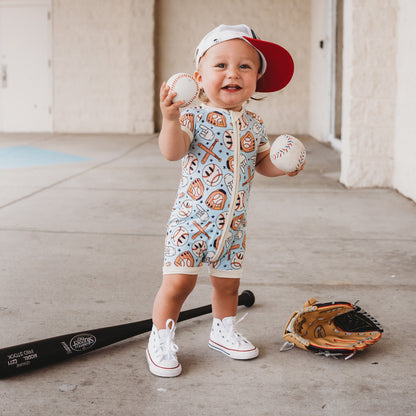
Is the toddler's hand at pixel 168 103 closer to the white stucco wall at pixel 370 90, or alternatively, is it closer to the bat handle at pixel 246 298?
the bat handle at pixel 246 298

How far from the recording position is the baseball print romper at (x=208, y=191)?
235cm

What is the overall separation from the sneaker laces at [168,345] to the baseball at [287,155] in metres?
0.72

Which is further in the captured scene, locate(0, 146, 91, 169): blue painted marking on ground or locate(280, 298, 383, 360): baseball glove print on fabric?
locate(0, 146, 91, 169): blue painted marking on ground

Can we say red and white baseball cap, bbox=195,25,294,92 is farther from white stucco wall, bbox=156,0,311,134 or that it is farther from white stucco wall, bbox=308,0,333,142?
white stucco wall, bbox=156,0,311,134

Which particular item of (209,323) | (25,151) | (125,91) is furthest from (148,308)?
(125,91)

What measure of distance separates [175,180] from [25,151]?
370 centimetres

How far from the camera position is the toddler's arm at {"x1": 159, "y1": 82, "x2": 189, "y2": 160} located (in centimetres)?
216

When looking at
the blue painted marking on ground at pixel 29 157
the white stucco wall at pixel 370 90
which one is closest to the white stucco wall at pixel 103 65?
the blue painted marking on ground at pixel 29 157

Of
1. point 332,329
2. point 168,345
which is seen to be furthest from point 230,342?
point 332,329

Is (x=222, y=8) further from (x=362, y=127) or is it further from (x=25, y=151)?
(x=362, y=127)

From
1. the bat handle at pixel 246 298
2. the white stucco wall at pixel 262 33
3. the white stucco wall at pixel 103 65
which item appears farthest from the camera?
the white stucco wall at pixel 103 65

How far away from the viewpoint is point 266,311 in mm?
3029

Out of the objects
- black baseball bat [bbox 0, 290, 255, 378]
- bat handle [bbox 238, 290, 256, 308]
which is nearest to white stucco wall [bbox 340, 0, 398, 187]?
bat handle [bbox 238, 290, 256, 308]

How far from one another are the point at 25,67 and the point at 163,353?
1154 cm
